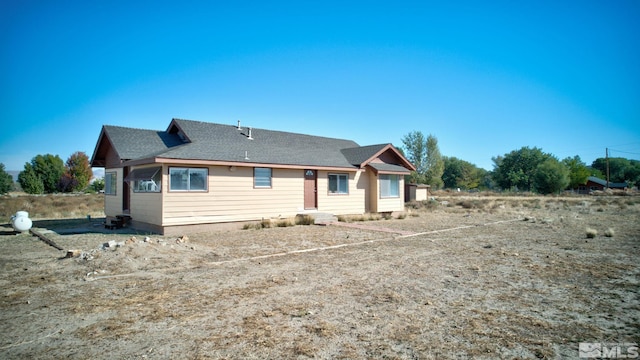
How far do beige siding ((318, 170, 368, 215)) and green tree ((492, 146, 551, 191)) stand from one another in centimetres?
5742

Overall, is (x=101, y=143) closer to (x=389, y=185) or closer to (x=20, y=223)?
(x=20, y=223)

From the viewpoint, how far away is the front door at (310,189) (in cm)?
1802

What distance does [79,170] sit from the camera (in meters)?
59.8

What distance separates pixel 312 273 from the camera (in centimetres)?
755

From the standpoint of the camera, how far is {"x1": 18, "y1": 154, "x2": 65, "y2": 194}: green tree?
171 feet

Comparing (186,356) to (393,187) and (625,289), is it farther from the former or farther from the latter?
(393,187)

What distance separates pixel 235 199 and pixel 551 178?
5434 centimetres

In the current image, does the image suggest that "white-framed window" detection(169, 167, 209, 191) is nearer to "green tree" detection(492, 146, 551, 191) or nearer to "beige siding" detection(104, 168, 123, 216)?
"beige siding" detection(104, 168, 123, 216)

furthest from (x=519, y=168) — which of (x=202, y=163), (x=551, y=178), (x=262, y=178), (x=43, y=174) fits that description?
(x=43, y=174)

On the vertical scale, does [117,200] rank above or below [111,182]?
below

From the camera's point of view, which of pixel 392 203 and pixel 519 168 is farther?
pixel 519 168

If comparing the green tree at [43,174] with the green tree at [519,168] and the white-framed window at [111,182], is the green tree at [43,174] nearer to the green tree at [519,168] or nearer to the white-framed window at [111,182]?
the white-framed window at [111,182]

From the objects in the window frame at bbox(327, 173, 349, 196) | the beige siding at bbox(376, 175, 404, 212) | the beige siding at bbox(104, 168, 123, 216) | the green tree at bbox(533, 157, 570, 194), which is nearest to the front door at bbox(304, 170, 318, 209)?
the window frame at bbox(327, 173, 349, 196)

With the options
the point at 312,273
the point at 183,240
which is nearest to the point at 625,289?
the point at 312,273
